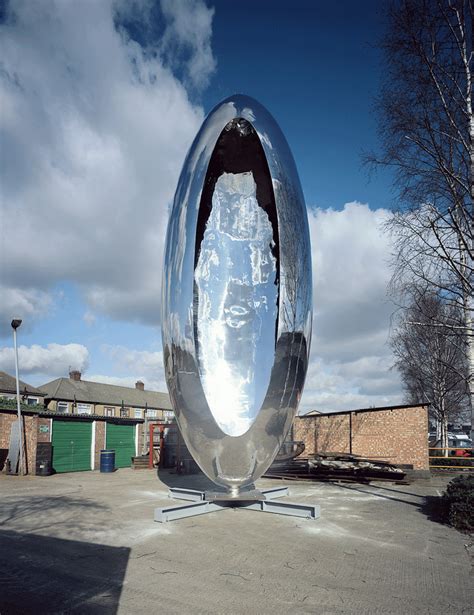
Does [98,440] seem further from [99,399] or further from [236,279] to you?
[99,399]

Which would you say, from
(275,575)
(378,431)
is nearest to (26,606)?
(275,575)

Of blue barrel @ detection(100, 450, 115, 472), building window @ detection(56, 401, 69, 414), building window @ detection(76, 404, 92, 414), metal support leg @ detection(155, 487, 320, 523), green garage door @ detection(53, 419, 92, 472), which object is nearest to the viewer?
metal support leg @ detection(155, 487, 320, 523)

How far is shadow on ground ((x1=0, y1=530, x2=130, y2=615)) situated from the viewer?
502 centimetres

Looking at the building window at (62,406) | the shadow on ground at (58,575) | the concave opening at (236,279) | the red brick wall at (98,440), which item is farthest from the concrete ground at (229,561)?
the building window at (62,406)

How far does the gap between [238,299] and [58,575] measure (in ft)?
19.9

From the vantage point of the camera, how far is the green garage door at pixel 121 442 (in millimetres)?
25766

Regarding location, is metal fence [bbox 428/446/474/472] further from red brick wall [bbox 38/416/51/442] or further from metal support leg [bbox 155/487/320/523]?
red brick wall [bbox 38/416/51/442]

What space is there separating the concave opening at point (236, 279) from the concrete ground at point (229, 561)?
235 centimetres

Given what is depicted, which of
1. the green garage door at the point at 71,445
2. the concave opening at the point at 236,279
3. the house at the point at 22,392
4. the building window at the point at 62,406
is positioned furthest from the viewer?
the building window at the point at 62,406

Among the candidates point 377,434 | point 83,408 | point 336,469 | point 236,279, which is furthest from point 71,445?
point 83,408

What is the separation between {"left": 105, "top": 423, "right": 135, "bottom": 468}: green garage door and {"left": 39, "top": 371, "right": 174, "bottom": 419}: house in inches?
497

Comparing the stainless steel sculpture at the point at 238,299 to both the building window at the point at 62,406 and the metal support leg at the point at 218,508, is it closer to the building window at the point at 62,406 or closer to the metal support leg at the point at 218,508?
the metal support leg at the point at 218,508

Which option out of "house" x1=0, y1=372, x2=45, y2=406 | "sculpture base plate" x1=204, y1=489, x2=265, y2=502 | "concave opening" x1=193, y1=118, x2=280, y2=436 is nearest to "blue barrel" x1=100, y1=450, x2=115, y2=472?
A: "sculpture base plate" x1=204, y1=489, x2=265, y2=502

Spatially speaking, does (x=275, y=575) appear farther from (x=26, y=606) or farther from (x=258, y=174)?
(x=258, y=174)
